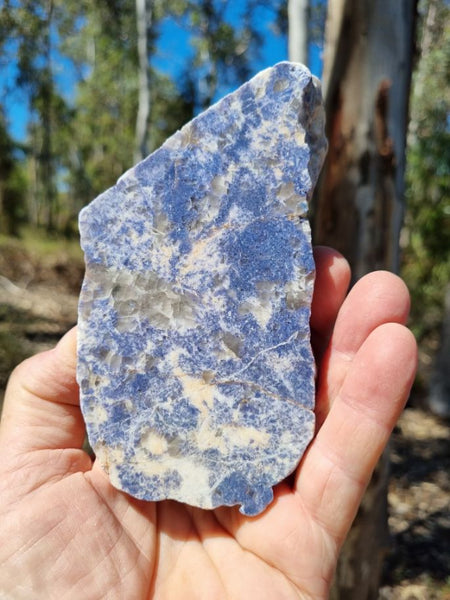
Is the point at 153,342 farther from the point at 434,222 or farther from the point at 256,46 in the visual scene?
the point at 256,46

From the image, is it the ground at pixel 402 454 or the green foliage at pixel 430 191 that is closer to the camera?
the ground at pixel 402 454

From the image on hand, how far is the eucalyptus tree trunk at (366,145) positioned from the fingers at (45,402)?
97 centimetres

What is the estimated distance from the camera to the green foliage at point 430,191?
6.18m

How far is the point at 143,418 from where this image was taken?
1231 millimetres

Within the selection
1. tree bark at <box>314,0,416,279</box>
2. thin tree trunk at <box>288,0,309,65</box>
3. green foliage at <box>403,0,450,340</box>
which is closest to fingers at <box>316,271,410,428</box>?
tree bark at <box>314,0,416,279</box>

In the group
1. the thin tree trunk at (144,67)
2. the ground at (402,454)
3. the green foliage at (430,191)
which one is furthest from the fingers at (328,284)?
the thin tree trunk at (144,67)

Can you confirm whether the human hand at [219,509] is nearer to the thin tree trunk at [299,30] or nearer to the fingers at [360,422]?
the fingers at [360,422]

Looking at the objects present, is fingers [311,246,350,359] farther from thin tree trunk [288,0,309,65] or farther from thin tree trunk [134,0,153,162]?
thin tree trunk [134,0,153,162]

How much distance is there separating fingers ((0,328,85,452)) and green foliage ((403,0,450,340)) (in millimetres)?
5215

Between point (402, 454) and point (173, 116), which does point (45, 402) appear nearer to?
point (402, 454)

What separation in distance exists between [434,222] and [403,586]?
453 cm

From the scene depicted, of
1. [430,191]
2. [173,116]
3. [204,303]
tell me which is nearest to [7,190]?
[173,116]

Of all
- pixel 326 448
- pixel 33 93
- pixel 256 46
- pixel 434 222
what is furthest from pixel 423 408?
pixel 33 93

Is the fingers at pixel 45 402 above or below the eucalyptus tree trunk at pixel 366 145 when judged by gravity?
below
